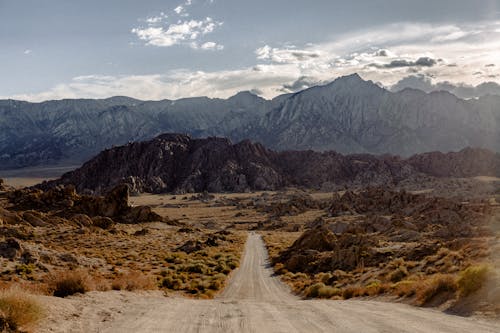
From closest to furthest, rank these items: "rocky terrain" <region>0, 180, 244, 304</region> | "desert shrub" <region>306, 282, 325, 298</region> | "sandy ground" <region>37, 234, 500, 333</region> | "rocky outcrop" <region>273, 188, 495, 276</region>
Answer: "sandy ground" <region>37, 234, 500, 333</region> → "rocky terrain" <region>0, 180, 244, 304</region> → "desert shrub" <region>306, 282, 325, 298</region> → "rocky outcrop" <region>273, 188, 495, 276</region>

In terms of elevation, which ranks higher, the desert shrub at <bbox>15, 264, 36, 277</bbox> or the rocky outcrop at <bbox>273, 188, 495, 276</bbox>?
the desert shrub at <bbox>15, 264, 36, 277</bbox>

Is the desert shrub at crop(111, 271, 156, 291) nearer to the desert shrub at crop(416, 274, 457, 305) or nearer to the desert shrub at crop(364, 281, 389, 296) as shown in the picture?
the desert shrub at crop(364, 281, 389, 296)

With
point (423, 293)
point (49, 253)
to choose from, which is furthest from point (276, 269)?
point (423, 293)

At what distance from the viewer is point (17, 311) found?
10062mm

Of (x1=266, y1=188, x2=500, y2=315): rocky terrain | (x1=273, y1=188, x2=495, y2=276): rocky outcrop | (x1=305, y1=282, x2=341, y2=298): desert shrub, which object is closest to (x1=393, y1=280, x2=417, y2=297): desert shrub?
(x1=266, y1=188, x2=500, y2=315): rocky terrain

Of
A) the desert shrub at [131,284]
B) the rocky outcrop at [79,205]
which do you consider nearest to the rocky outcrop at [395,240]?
the desert shrub at [131,284]

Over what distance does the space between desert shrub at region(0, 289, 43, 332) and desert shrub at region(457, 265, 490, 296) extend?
43.6ft

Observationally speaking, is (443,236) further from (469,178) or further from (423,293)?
(469,178)

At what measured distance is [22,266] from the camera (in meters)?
26.3

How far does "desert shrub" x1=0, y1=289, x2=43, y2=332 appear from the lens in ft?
32.4

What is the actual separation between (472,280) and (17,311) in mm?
13885

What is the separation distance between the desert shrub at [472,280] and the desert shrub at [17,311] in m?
13.3

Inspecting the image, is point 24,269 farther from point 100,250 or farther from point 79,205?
point 79,205

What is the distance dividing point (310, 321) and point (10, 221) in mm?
52762
